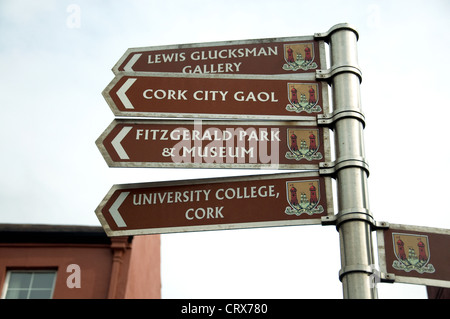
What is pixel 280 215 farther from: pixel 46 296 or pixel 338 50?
pixel 46 296

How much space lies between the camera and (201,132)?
14.8ft

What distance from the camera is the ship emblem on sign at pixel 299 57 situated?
190 inches

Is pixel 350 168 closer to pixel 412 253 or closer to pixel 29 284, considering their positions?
pixel 412 253

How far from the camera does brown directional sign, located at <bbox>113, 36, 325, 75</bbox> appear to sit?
16.2 feet

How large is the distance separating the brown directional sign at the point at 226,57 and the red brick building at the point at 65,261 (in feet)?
26.8

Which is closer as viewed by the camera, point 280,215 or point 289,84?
point 280,215

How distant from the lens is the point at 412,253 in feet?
13.0

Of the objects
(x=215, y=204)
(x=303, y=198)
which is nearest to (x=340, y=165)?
(x=303, y=198)

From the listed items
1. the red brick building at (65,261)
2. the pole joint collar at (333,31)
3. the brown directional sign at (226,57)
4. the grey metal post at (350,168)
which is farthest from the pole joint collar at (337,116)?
the red brick building at (65,261)

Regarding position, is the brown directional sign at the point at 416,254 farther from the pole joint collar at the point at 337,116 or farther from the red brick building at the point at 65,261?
Result: the red brick building at the point at 65,261

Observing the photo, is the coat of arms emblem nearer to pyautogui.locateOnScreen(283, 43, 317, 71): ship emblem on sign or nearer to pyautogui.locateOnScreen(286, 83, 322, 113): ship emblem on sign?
pyautogui.locateOnScreen(286, 83, 322, 113): ship emblem on sign

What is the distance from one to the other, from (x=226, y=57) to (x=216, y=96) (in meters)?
0.60
